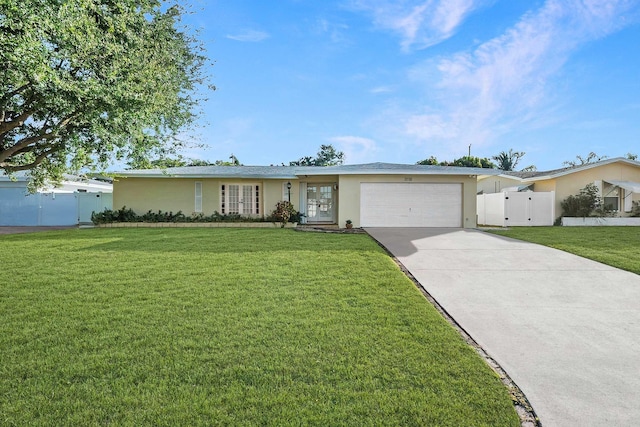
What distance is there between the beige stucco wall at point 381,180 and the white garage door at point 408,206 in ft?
0.62

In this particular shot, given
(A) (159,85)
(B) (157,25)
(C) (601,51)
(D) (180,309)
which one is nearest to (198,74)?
(B) (157,25)

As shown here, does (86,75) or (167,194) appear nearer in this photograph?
(86,75)

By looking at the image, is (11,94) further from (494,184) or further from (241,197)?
(494,184)

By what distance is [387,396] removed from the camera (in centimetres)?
263

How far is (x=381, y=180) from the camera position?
53.0 ft

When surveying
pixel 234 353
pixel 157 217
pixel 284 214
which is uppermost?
pixel 284 214

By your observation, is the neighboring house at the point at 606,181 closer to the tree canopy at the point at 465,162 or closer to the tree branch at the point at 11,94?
the tree canopy at the point at 465,162

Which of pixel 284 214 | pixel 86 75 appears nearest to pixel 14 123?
pixel 86 75

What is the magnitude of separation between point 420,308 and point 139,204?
54.1 ft

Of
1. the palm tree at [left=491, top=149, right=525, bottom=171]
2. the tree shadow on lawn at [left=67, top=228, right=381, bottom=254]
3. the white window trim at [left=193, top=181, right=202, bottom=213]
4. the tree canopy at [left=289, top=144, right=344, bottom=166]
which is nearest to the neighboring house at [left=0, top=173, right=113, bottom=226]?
the white window trim at [left=193, top=181, right=202, bottom=213]

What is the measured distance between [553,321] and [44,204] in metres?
24.0

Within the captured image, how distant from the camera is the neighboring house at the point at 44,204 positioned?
19344mm

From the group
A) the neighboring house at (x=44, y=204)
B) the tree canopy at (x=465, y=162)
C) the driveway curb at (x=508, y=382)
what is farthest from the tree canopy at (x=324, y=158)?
the driveway curb at (x=508, y=382)

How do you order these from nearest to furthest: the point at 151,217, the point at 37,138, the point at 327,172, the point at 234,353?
the point at 234,353 → the point at 37,138 → the point at 327,172 → the point at 151,217
